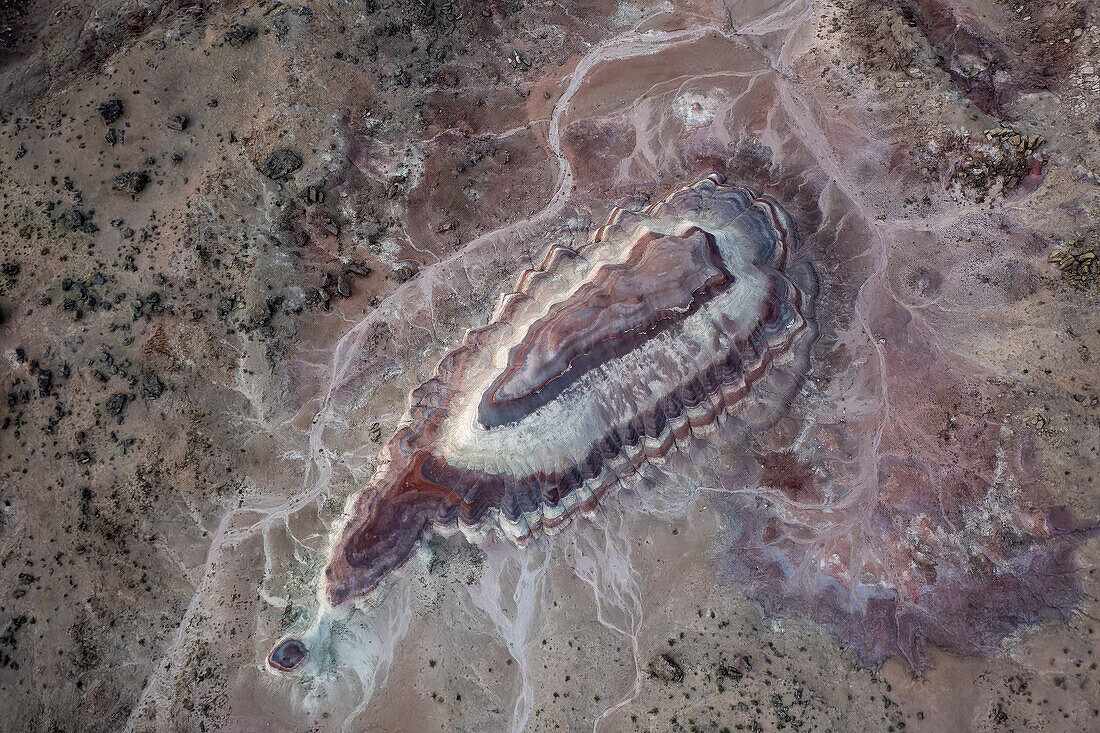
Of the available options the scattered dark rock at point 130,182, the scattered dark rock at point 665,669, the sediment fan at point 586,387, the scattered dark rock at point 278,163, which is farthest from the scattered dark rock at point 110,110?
the scattered dark rock at point 665,669

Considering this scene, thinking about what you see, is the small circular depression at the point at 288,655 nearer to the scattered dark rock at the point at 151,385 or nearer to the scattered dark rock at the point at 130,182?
the scattered dark rock at the point at 151,385

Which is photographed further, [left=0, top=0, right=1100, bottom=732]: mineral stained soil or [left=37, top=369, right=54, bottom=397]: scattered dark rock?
[left=37, top=369, right=54, bottom=397]: scattered dark rock

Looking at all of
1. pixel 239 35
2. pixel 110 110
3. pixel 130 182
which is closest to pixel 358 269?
pixel 130 182

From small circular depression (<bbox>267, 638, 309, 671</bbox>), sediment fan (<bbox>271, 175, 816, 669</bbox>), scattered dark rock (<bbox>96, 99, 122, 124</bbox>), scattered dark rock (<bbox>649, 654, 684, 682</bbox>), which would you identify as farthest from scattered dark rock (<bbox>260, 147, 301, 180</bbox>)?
scattered dark rock (<bbox>649, 654, 684, 682</bbox>)

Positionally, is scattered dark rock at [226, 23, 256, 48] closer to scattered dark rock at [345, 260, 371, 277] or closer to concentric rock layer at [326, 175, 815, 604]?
scattered dark rock at [345, 260, 371, 277]

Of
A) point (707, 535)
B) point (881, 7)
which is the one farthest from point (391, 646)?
point (881, 7)

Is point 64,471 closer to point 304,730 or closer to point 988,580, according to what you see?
point 304,730
